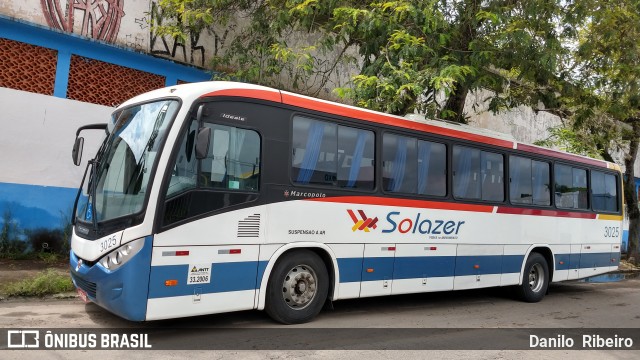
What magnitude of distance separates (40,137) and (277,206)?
5.83m

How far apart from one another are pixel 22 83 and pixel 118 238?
5.88 metres

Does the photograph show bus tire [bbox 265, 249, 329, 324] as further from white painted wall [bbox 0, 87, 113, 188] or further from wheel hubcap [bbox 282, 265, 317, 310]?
white painted wall [bbox 0, 87, 113, 188]

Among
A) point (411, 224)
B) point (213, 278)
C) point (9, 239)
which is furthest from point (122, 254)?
point (9, 239)

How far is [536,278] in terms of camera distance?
10.1 meters

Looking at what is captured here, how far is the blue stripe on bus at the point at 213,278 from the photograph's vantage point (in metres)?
5.11

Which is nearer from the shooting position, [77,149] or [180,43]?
[77,149]

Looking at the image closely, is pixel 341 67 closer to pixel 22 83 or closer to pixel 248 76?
pixel 248 76

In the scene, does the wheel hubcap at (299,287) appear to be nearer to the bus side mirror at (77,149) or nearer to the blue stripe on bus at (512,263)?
the bus side mirror at (77,149)

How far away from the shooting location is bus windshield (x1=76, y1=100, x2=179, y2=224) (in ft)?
17.4

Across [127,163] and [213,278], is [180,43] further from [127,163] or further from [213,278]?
[213,278]

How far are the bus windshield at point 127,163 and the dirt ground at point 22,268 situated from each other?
274 cm

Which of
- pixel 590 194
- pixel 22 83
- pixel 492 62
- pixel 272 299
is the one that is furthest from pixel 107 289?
pixel 590 194

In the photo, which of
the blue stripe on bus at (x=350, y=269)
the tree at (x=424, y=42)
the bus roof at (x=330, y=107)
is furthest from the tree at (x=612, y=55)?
the blue stripe on bus at (x=350, y=269)

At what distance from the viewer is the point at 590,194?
11281 millimetres
